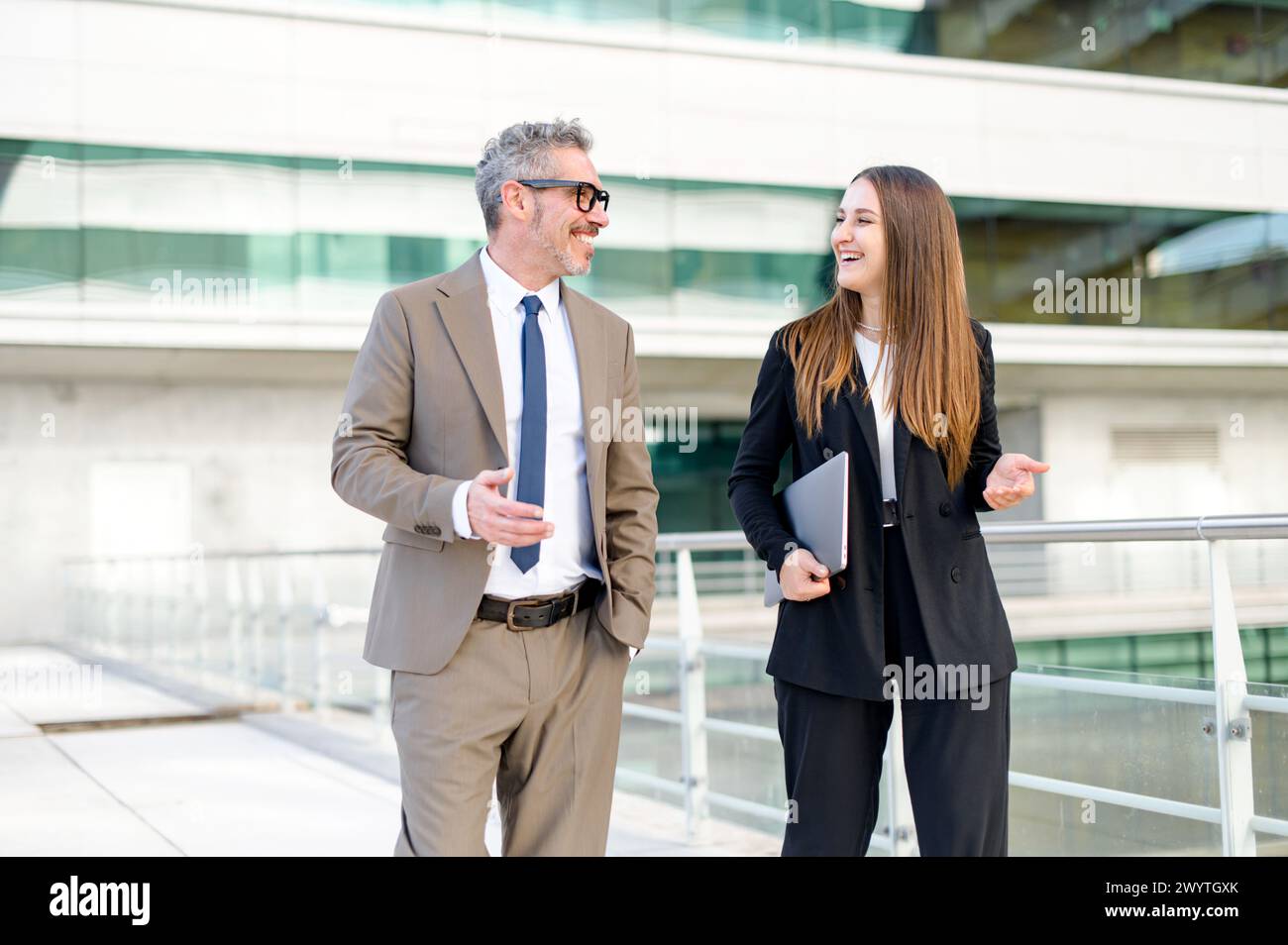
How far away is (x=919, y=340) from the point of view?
2627 millimetres

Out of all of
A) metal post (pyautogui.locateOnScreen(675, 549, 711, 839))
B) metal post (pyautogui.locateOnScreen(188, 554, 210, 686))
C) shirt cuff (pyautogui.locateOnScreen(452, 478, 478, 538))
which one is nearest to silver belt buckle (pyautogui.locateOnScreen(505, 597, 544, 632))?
shirt cuff (pyautogui.locateOnScreen(452, 478, 478, 538))

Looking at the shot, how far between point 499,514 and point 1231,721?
211 cm

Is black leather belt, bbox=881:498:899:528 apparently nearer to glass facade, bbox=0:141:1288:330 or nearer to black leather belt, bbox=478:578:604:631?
black leather belt, bbox=478:578:604:631

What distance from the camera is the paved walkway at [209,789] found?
538 centimetres

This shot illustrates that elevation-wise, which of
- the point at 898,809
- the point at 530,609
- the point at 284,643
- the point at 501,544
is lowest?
the point at 898,809

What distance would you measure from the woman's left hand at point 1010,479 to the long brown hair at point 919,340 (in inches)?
3.5

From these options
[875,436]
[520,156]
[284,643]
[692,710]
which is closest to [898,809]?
[692,710]

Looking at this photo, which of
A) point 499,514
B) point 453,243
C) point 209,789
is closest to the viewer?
point 499,514

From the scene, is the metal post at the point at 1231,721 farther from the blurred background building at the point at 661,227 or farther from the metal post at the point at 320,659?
the blurred background building at the point at 661,227

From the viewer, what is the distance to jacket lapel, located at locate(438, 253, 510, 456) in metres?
2.55

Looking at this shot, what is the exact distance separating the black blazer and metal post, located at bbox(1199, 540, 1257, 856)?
107 cm

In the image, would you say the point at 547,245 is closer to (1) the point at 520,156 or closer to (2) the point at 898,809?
(1) the point at 520,156
